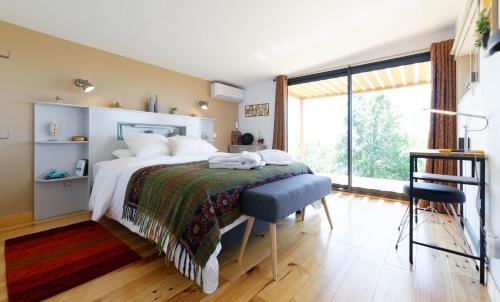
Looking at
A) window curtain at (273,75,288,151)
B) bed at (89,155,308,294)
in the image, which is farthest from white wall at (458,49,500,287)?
window curtain at (273,75,288,151)

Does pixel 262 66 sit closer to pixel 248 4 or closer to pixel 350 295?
pixel 248 4

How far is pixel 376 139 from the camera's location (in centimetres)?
378

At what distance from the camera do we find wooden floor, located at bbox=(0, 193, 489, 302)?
1.27m

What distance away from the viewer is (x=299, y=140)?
4.95 metres

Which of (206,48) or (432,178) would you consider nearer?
(432,178)

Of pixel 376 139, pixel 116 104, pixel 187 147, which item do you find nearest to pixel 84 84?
pixel 116 104

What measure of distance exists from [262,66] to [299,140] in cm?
196

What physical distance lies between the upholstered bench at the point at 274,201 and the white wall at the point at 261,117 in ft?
8.93

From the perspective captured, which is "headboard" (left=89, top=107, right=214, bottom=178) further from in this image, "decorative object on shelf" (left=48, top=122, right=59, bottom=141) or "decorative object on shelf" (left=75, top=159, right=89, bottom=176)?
"decorative object on shelf" (left=48, top=122, right=59, bottom=141)

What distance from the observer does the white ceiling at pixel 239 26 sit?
212cm

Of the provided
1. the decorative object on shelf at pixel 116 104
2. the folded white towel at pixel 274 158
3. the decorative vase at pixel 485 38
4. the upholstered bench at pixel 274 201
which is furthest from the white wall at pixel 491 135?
the decorative object on shelf at pixel 116 104

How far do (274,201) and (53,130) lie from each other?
2767 millimetres

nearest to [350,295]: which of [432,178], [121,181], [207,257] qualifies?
[207,257]

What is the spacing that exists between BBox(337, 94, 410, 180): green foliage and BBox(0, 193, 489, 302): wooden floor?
175 centimetres
